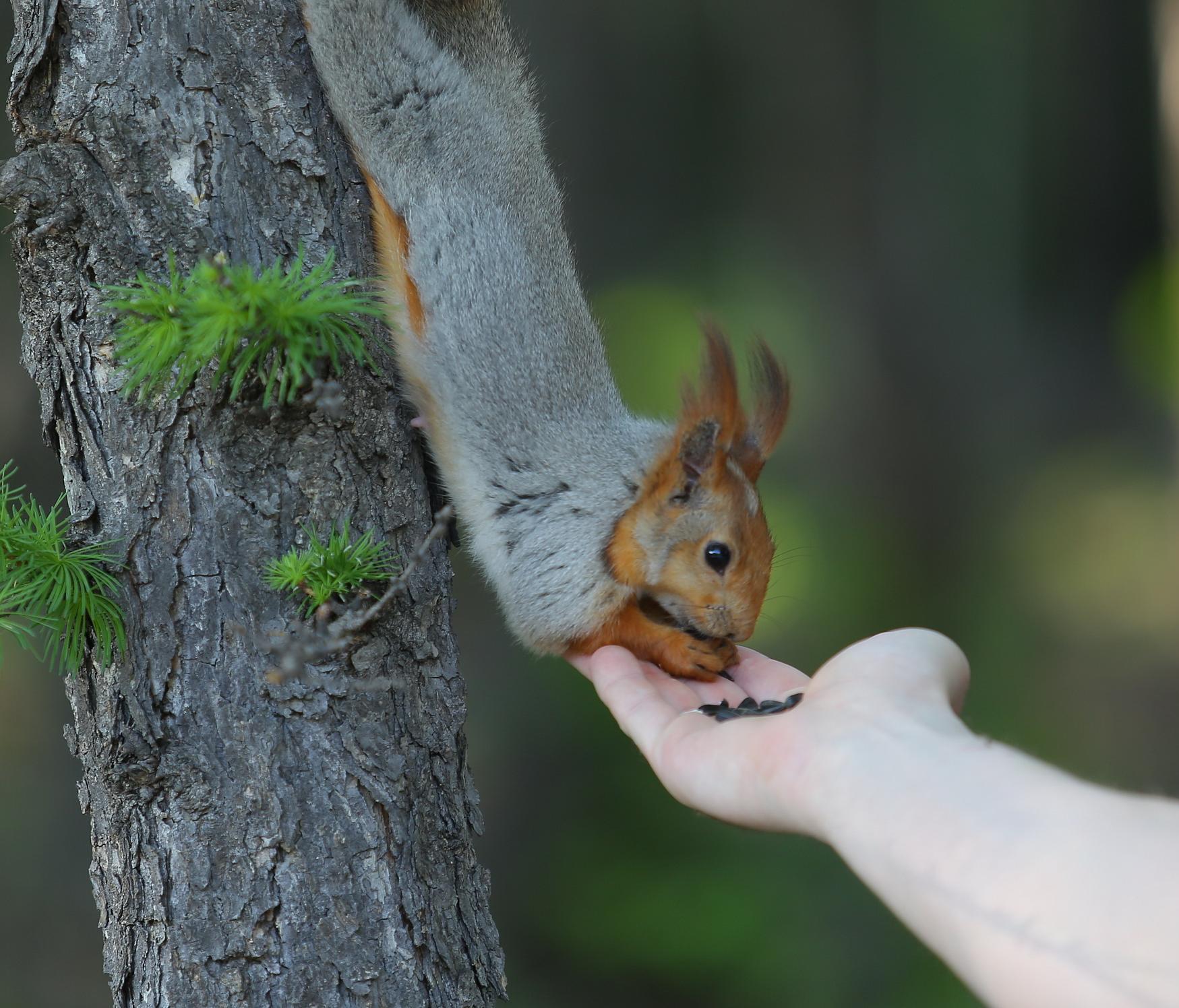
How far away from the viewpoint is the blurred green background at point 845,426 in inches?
141

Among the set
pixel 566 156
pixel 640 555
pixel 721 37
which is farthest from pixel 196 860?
pixel 721 37

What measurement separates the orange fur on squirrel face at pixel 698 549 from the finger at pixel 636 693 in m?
0.05

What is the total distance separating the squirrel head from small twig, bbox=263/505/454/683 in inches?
19.8

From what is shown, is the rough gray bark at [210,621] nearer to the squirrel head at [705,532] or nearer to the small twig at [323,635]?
the small twig at [323,635]

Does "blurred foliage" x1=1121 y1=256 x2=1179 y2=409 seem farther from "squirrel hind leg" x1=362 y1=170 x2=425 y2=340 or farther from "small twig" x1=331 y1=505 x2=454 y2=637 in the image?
"small twig" x1=331 y1=505 x2=454 y2=637

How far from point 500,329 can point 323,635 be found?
2.17 ft

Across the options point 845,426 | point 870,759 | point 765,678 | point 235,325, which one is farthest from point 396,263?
point 845,426

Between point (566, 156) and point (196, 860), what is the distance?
3.07 m

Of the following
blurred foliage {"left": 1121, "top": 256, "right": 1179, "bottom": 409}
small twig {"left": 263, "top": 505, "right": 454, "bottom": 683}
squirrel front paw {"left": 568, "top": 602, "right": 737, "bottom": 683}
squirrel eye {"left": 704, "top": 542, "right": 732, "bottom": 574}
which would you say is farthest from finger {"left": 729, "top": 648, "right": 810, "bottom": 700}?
blurred foliage {"left": 1121, "top": 256, "right": 1179, "bottom": 409}

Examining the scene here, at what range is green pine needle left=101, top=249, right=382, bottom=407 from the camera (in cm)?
126

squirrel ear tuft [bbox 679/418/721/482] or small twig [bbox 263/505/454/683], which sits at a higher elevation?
squirrel ear tuft [bbox 679/418/721/482]

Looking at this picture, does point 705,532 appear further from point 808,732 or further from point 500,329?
point 808,732

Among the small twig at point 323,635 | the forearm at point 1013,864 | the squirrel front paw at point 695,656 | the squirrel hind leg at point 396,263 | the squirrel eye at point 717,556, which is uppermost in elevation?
the squirrel hind leg at point 396,263

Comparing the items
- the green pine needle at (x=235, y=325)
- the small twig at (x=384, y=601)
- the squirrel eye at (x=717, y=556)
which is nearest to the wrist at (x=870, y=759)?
the small twig at (x=384, y=601)
